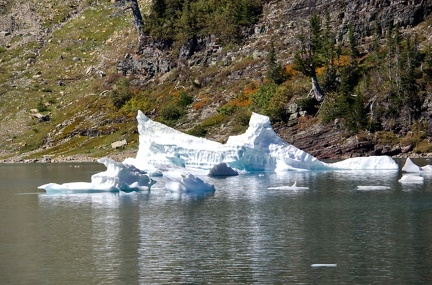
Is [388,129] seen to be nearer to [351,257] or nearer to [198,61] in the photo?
[198,61]

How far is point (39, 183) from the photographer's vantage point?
82.8 m

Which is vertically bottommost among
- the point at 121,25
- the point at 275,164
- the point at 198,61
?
the point at 275,164

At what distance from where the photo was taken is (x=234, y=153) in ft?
282

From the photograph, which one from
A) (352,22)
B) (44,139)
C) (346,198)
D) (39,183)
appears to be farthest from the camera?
(44,139)

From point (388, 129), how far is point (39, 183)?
5373cm

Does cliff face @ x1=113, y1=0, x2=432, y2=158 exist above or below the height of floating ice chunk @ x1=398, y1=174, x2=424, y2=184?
above

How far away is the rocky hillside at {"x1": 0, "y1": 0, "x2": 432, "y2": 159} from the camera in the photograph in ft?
411

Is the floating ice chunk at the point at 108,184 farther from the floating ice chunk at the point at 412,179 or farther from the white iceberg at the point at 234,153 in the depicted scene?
the floating ice chunk at the point at 412,179

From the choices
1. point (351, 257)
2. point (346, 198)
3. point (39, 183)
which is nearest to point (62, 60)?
point (39, 183)

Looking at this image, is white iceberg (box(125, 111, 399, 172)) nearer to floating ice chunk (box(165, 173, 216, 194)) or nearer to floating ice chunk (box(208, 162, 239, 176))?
floating ice chunk (box(208, 162, 239, 176))

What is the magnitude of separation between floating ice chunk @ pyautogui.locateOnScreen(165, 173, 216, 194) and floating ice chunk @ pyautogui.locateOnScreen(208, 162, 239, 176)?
16.2m

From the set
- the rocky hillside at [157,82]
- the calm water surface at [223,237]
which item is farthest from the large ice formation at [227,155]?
the rocky hillside at [157,82]

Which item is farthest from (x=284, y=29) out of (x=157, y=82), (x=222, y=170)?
(x=222, y=170)

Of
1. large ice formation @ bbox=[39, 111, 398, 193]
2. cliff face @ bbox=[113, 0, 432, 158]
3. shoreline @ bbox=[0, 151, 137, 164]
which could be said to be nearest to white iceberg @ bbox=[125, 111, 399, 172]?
large ice formation @ bbox=[39, 111, 398, 193]
